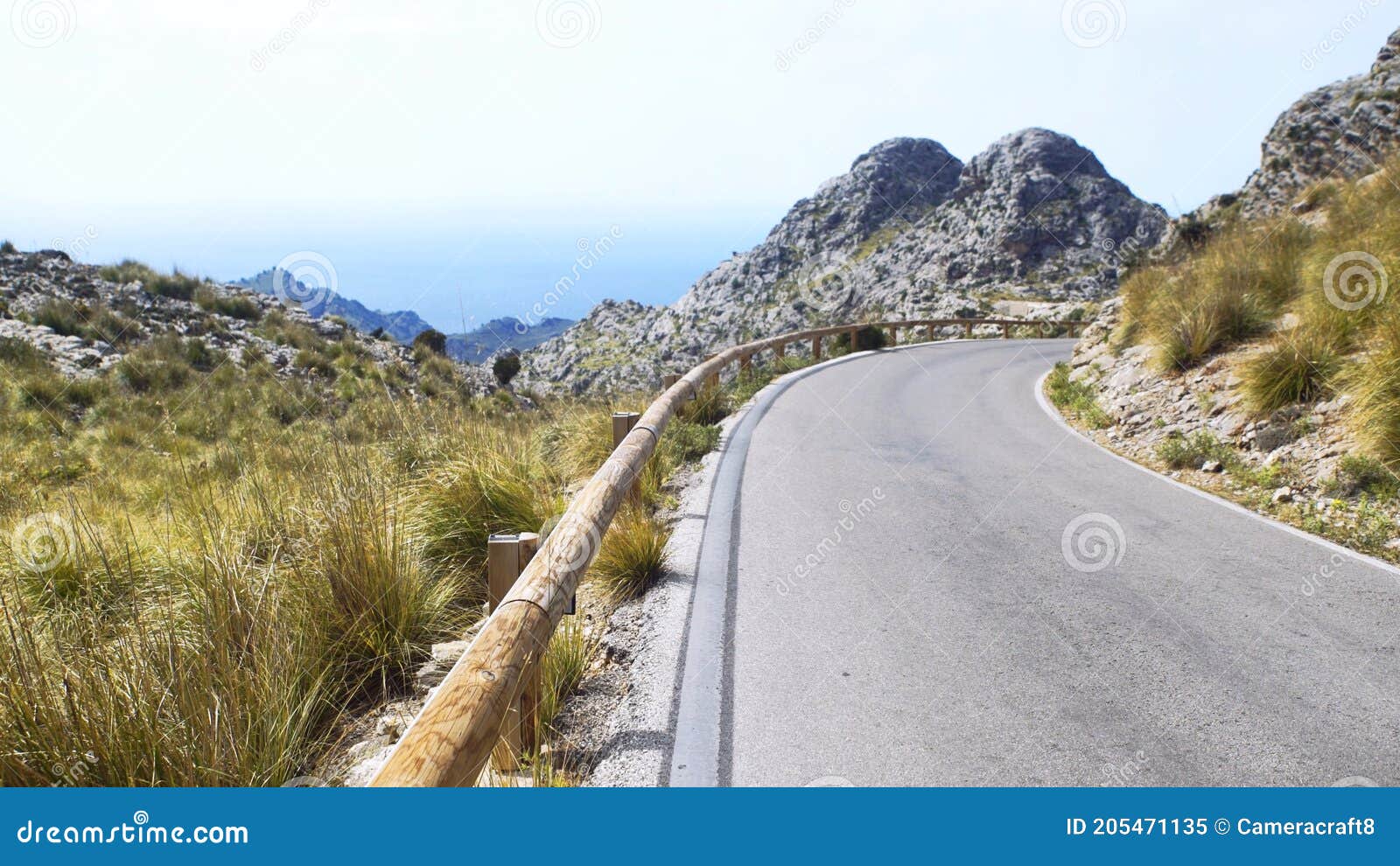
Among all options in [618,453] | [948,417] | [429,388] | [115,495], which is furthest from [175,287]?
[618,453]

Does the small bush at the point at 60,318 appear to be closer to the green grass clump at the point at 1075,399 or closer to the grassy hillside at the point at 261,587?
the grassy hillside at the point at 261,587

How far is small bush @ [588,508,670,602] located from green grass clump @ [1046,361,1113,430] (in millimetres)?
8045

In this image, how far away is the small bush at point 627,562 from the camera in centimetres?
487

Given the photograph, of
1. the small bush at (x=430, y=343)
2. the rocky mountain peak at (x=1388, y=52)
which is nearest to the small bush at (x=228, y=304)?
the small bush at (x=430, y=343)

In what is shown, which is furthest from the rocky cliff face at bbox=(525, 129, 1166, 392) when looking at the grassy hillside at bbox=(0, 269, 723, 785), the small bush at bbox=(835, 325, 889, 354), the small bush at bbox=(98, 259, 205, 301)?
the grassy hillside at bbox=(0, 269, 723, 785)

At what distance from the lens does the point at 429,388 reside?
22.5 m

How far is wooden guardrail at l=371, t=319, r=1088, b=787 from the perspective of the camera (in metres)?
1.91

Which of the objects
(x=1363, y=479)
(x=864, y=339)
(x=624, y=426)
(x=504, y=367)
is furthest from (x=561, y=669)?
(x=504, y=367)

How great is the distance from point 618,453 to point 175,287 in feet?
92.7

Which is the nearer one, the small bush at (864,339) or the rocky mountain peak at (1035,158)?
the small bush at (864,339)

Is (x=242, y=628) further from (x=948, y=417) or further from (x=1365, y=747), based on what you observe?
(x=948, y=417)

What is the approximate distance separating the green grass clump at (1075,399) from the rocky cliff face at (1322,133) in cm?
1000
